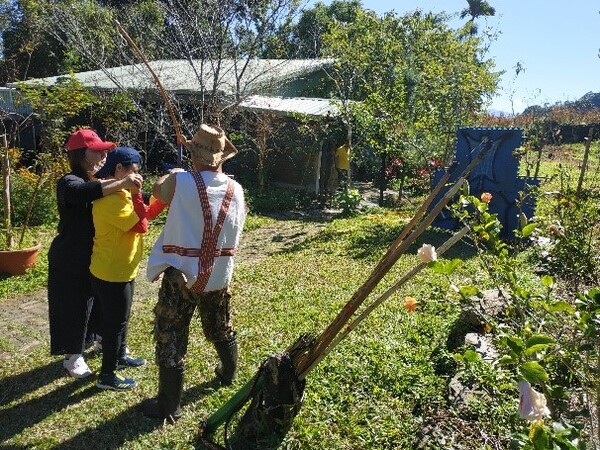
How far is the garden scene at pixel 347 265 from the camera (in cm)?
256

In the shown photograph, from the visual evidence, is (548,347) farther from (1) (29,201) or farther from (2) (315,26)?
(2) (315,26)

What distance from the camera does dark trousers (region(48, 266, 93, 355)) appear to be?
373cm

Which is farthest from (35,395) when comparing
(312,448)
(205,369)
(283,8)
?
(283,8)

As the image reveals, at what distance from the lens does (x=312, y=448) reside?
10.1 feet

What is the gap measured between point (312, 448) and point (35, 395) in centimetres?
193

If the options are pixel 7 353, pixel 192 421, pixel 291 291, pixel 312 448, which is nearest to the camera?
pixel 312 448

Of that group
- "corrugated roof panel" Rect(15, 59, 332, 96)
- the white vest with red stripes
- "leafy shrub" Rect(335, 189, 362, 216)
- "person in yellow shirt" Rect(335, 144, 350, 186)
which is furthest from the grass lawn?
"corrugated roof panel" Rect(15, 59, 332, 96)

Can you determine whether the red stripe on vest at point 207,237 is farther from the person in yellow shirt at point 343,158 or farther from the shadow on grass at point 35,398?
the person in yellow shirt at point 343,158

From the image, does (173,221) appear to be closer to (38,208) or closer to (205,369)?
(205,369)

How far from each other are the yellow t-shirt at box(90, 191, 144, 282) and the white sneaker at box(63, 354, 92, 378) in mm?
668

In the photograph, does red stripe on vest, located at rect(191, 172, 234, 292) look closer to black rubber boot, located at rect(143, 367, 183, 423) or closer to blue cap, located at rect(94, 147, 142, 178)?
black rubber boot, located at rect(143, 367, 183, 423)

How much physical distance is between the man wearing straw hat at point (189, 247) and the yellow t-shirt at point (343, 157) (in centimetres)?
849

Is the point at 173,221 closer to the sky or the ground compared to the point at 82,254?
closer to the sky

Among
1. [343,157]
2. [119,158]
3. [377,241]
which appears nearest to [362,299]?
[119,158]
